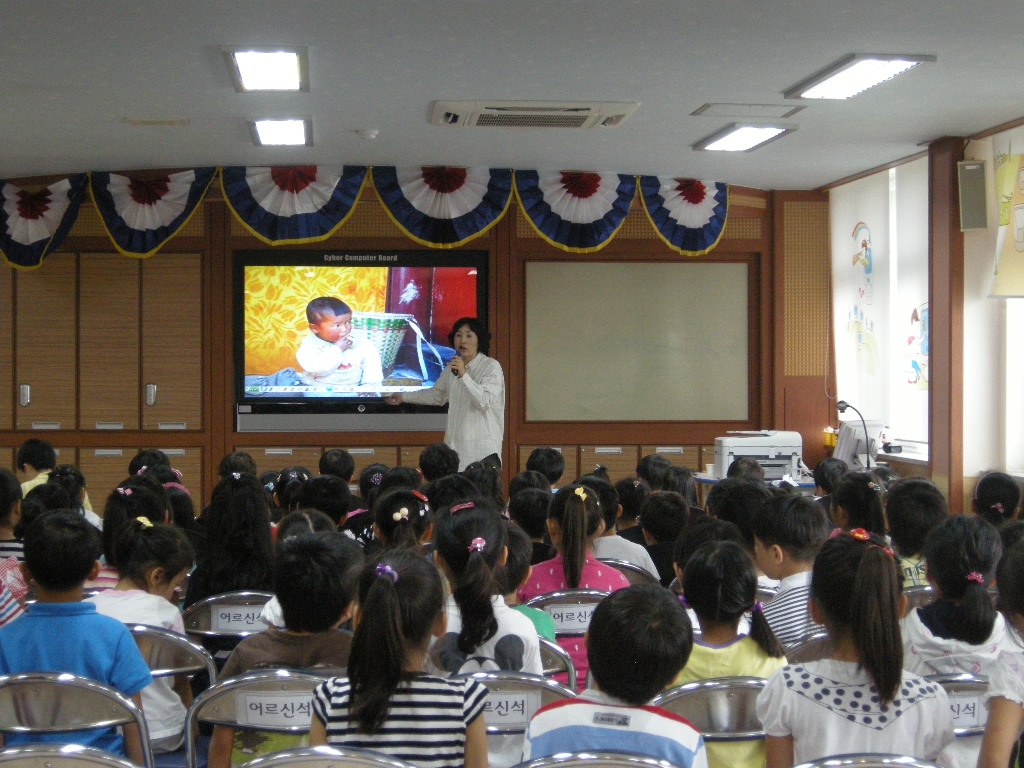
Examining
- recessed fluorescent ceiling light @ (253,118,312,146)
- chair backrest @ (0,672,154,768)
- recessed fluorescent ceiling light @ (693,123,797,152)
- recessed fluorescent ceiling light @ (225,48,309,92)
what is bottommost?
chair backrest @ (0,672,154,768)

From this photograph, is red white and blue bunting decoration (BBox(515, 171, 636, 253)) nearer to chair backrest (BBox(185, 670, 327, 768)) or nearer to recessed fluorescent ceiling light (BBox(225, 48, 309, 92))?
recessed fluorescent ceiling light (BBox(225, 48, 309, 92))

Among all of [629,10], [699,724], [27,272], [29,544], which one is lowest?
[699,724]

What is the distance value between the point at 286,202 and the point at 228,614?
513 cm

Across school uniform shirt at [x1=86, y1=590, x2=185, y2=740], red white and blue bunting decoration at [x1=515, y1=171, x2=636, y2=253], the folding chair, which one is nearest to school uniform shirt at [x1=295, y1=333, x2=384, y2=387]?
red white and blue bunting decoration at [x1=515, y1=171, x2=636, y2=253]

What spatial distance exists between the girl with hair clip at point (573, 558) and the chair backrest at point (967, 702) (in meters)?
1.15

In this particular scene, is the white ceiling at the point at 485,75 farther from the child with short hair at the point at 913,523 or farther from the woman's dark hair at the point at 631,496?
the child with short hair at the point at 913,523

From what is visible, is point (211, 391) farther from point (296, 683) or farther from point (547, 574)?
point (296, 683)

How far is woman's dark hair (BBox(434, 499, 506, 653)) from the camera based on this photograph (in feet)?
7.46

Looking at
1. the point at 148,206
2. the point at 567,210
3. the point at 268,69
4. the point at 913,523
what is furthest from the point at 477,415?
the point at 913,523

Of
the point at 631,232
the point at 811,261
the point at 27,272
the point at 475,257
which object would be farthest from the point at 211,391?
the point at 811,261

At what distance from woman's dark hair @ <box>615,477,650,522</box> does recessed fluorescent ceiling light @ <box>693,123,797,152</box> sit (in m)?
2.86

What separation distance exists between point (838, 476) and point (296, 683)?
349 cm

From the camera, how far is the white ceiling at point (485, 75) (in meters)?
4.29

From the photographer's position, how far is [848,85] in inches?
211
